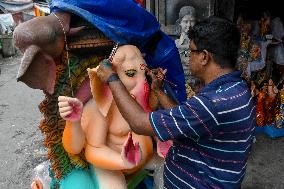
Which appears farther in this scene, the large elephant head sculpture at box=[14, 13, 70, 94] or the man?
Answer: the large elephant head sculpture at box=[14, 13, 70, 94]

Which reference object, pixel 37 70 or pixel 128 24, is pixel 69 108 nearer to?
pixel 37 70

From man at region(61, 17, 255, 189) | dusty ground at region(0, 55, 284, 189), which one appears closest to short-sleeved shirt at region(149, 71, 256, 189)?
man at region(61, 17, 255, 189)

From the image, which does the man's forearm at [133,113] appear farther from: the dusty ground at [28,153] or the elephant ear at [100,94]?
the dusty ground at [28,153]

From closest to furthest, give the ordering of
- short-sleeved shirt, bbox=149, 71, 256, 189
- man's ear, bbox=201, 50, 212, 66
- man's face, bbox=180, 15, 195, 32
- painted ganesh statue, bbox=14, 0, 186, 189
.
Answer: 1. short-sleeved shirt, bbox=149, 71, 256, 189
2. man's ear, bbox=201, 50, 212, 66
3. painted ganesh statue, bbox=14, 0, 186, 189
4. man's face, bbox=180, 15, 195, 32

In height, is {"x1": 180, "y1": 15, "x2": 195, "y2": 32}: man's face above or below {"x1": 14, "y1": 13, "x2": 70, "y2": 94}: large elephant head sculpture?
below

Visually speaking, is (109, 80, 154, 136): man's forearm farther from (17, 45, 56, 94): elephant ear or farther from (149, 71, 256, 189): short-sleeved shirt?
(17, 45, 56, 94): elephant ear

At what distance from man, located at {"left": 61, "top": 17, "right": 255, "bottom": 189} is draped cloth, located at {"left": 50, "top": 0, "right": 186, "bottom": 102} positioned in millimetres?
261

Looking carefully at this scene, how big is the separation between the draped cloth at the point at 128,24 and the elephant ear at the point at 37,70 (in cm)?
29

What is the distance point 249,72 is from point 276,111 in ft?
2.05

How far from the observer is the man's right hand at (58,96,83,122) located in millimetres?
1789

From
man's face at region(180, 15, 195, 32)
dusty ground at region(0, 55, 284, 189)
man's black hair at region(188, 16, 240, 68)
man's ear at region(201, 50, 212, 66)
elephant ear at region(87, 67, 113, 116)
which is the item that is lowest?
dusty ground at region(0, 55, 284, 189)

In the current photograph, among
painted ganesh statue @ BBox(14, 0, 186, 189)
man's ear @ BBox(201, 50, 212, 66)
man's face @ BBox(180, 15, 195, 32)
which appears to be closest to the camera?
man's ear @ BBox(201, 50, 212, 66)

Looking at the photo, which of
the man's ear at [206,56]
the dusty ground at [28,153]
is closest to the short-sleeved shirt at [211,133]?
the man's ear at [206,56]

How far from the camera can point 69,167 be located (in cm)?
221
